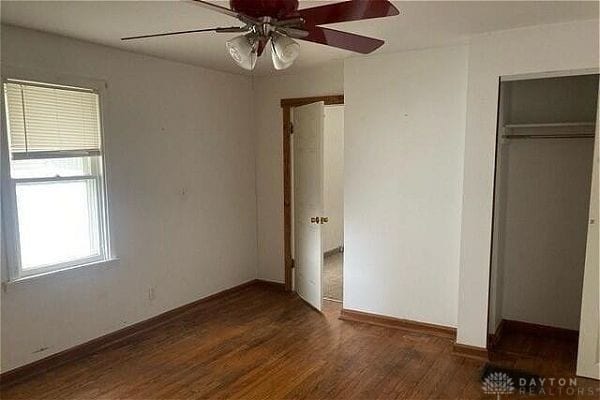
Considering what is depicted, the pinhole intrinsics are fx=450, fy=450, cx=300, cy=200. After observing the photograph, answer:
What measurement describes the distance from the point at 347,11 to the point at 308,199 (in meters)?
2.78

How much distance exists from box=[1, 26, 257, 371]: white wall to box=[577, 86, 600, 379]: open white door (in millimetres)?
3244

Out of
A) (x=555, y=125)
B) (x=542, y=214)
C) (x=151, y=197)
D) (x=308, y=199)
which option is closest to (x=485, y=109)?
(x=555, y=125)

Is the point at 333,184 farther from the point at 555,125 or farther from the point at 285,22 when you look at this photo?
the point at 285,22

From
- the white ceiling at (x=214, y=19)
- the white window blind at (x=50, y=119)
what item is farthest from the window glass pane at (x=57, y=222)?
the white ceiling at (x=214, y=19)

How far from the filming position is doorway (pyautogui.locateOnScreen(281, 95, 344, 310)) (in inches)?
168

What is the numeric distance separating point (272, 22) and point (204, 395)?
2.27 metres

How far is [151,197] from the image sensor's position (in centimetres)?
393

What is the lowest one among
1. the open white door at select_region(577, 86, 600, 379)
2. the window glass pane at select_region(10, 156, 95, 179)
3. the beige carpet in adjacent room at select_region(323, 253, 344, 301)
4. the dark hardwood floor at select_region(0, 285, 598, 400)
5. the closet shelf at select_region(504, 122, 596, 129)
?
the dark hardwood floor at select_region(0, 285, 598, 400)

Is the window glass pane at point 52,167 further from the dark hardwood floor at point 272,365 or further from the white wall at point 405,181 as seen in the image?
the white wall at point 405,181

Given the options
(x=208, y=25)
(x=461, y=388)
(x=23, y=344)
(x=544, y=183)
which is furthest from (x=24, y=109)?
(x=544, y=183)

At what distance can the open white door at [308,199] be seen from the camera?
427cm

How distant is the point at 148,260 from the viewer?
395cm

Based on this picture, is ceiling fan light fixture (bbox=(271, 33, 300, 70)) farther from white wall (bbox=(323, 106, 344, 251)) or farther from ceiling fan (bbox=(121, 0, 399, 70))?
white wall (bbox=(323, 106, 344, 251))

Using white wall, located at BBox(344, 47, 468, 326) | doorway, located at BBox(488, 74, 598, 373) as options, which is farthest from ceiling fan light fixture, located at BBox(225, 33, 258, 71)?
doorway, located at BBox(488, 74, 598, 373)
